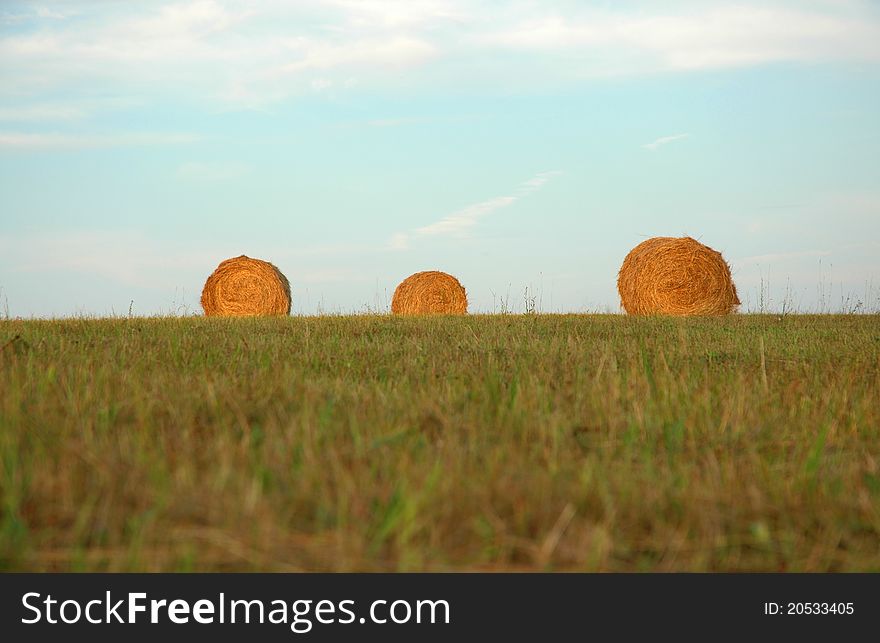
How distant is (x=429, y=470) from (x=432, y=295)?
52.7ft

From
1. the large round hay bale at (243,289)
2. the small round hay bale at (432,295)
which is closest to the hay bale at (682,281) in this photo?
the small round hay bale at (432,295)

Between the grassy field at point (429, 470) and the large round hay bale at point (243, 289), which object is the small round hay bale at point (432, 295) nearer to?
the large round hay bale at point (243, 289)

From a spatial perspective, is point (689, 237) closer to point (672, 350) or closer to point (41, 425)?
point (672, 350)

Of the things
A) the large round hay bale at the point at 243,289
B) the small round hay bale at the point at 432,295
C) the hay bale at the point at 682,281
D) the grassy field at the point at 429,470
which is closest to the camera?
the grassy field at the point at 429,470

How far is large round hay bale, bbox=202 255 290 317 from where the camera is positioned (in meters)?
17.9

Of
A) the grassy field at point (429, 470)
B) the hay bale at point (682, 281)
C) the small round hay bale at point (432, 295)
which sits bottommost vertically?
the grassy field at point (429, 470)

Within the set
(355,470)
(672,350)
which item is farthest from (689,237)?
(355,470)

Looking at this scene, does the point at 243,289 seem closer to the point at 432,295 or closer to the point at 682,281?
the point at 432,295

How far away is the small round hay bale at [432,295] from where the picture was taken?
1848 cm

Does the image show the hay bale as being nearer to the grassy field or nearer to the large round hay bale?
the large round hay bale

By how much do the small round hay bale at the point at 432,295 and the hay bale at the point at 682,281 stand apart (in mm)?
4067

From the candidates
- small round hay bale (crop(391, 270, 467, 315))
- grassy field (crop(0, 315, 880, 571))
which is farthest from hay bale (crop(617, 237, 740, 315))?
grassy field (crop(0, 315, 880, 571))

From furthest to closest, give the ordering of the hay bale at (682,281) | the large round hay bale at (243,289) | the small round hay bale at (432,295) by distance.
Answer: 1. the small round hay bale at (432,295)
2. the large round hay bale at (243,289)
3. the hay bale at (682,281)
